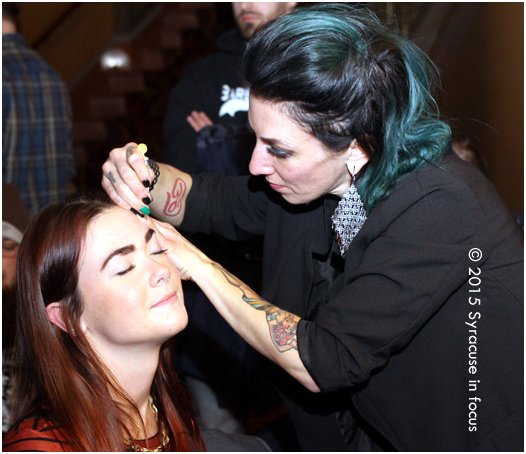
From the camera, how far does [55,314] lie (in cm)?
131

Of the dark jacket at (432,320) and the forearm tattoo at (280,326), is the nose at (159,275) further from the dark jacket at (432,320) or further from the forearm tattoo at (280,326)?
the dark jacket at (432,320)

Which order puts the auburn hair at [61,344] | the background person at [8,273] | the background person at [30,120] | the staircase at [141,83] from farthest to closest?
the staircase at [141,83]
the background person at [30,120]
the background person at [8,273]
the auburn hair at [61,344]

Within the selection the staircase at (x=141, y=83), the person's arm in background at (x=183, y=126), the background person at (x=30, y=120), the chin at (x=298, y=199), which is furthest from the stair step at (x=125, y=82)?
the chin at (x=298, y=199)

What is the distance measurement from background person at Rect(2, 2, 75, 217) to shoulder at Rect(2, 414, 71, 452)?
1.59 m

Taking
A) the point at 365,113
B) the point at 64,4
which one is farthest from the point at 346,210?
the point at 64,4

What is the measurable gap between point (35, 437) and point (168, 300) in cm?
36

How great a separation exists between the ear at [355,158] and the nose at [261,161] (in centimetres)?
17

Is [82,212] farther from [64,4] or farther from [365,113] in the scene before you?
[64,4]

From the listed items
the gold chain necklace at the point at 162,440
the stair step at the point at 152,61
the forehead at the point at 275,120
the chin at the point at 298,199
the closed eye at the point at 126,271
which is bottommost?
the stair step at the point at 152,61

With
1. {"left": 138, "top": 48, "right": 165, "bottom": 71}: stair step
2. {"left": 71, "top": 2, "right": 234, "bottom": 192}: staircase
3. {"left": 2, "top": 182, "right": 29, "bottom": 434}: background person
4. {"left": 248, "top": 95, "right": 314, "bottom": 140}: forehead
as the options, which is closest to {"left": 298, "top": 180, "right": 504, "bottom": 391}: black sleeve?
{"left": 248, "top": 95, "right": 314, "bottom": 140}: forehead

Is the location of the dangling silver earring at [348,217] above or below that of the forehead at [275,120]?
below

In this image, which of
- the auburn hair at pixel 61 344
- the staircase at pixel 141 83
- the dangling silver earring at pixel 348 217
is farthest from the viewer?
the staircase at pixel 141 83

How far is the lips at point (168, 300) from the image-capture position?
4.24 feet

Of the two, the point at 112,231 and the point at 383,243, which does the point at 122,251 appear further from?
the point at 383,243
